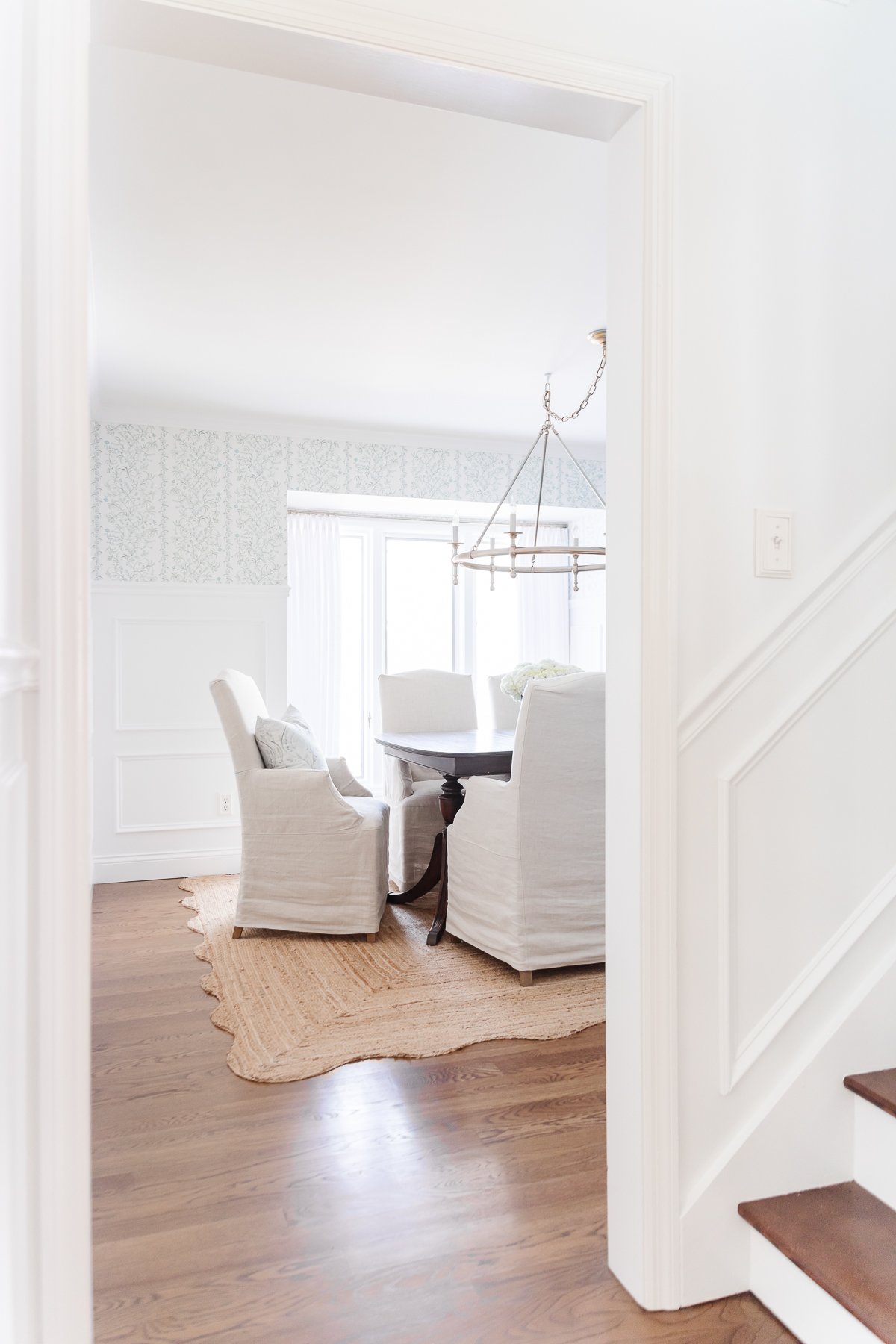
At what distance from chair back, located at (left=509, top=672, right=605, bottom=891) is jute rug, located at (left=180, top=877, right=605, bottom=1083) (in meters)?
0.45

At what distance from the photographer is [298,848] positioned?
3.66 metres

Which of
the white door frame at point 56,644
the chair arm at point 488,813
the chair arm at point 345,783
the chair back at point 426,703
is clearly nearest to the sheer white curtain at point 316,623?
the chair back at point 426,703

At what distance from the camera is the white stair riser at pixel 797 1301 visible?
4.47ft

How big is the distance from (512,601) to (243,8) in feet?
17.6

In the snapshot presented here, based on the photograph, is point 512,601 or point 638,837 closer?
point 638,837

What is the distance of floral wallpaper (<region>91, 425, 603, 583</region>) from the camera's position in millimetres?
4875

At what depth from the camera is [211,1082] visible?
244 cm

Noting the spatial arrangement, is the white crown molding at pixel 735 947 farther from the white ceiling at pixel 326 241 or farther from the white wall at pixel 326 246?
the white wall at pixel 326 246

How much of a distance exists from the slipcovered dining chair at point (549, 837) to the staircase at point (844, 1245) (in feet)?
5.26

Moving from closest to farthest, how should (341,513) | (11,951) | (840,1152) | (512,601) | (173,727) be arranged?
1. (11,951)
2. (840,1152)
3. (173,727)
4. (341,513)
5. (512,601)

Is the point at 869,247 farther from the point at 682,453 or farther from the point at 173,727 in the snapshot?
the point at 173,727

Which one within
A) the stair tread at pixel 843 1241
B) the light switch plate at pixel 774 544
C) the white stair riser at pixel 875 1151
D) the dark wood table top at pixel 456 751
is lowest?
the stair tread at pixel 843 1241

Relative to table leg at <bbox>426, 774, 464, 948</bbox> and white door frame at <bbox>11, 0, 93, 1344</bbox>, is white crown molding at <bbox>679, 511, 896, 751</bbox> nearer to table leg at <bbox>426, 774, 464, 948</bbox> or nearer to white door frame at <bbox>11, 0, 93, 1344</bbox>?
white door frame at <bbox>11, 0, 93, 1344</bbox>

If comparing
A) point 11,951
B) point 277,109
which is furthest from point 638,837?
point 277,109
